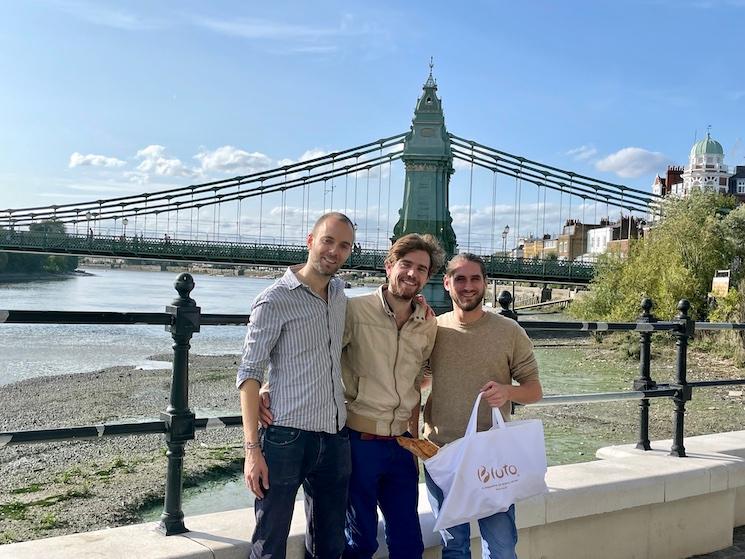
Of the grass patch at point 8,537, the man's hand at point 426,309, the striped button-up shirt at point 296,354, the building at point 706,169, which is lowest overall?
the grass patch at point 8,537

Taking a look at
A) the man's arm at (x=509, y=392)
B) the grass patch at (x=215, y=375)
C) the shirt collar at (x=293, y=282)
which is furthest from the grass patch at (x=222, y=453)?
the grass patch at (x=215, y=375)

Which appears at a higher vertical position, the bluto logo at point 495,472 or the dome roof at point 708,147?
the dome roof at point 708,147

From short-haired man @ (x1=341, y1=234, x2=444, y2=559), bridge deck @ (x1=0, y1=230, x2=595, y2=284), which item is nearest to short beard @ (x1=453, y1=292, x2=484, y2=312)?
short-haired man @ (x1=341, y1=234, x2=444, y2=559)

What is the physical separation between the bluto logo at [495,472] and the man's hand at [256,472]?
2.12 ft

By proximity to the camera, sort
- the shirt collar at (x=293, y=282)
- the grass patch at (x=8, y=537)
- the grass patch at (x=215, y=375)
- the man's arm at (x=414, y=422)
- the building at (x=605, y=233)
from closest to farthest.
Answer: the shirt collar at (x=293, y=282)
the man's arm at (x=414, y=422)
the grass patch at (x=8, y=537)
the grass patch at (x=215, y=375)
the building at (x=605, y=233)

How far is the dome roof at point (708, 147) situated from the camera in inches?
3059

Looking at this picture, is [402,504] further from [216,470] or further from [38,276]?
[38,276]

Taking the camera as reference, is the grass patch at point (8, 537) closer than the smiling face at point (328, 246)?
No

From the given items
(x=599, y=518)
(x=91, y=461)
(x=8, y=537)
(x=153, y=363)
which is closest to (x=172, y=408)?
(x=599, y=518)

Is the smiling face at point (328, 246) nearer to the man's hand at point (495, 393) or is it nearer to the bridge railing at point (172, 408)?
the bridge railing at point (172, 408)

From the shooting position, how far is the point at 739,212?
102 ft

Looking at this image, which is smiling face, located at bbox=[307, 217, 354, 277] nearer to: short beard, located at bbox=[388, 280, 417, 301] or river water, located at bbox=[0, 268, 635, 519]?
short beard, located at bbox=[388, 280, 417, 301]

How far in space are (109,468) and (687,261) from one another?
80.2ft

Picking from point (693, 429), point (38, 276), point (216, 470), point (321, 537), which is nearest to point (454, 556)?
point (321, 537)
